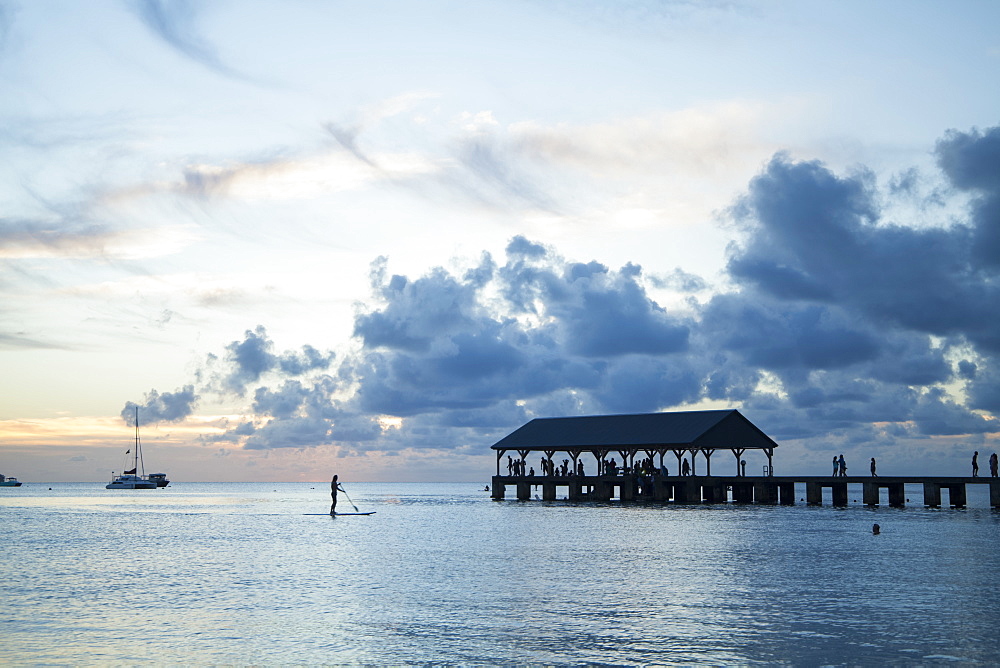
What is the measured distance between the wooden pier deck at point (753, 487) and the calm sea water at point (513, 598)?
19.8 metres

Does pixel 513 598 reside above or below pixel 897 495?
above

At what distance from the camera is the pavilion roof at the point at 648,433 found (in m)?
69.8

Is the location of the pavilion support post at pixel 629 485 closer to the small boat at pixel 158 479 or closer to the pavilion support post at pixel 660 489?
the pavilion support post at pixel 660 489

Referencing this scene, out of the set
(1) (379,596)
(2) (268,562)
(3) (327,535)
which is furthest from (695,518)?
(1) (379,596)

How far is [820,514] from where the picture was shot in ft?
210

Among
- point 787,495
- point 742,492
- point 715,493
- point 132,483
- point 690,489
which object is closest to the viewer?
point 690,489

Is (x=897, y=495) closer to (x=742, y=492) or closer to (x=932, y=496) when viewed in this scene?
(x=932, y=496)

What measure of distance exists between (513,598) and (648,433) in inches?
1973

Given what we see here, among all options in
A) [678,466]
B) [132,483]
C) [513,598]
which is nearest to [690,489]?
[678,466]

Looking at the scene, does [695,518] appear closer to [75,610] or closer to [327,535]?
[327,535]

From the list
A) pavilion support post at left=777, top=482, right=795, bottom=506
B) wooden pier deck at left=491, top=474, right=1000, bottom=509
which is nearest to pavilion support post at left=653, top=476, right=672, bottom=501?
wooden pier deck at left=491, top=474, right=1000, bottom=509

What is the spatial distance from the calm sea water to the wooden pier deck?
1978 centimetres

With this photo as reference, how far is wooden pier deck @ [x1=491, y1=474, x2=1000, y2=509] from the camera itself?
67.5 metres

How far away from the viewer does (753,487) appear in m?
78.6
